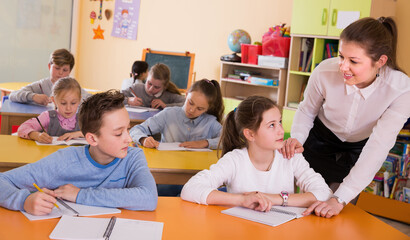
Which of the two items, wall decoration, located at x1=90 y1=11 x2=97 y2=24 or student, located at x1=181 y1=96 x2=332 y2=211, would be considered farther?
wall decoration, located at x1=90 y1=11 x2=97 y2=24

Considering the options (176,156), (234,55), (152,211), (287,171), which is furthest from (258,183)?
(234,55)

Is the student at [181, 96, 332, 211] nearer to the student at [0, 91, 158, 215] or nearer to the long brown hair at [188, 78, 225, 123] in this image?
the student at [0, 91, 158, 215]

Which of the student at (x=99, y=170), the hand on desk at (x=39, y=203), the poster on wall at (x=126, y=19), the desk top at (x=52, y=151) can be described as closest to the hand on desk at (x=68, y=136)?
the desk top at (x=52, y=151)

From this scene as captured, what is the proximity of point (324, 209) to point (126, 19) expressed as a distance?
5.52 m

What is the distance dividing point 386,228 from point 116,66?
5753mm

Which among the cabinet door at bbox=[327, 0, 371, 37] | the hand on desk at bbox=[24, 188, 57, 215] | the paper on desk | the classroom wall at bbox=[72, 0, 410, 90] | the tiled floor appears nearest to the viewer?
the hand on desk at bbox=[24, 188, 57, 215]

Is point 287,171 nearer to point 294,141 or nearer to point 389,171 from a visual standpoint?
point 294,141

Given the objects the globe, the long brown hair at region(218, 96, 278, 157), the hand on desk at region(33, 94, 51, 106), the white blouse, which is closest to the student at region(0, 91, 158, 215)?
the long brown hair at region(218, 96, 278, 157)

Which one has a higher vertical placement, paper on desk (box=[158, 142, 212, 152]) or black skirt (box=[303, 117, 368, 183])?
black skirt (box=[303, 117, 368, 183])

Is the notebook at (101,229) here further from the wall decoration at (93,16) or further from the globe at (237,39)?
the wall decoration at (93,16)

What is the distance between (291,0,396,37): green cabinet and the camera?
4082mm

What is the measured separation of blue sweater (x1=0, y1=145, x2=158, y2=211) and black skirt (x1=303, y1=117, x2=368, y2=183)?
82 centimetres

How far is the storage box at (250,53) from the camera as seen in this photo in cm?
496

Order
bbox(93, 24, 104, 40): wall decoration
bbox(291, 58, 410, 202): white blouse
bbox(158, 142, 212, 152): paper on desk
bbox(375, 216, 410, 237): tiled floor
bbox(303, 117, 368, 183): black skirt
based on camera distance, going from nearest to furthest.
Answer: bbox(291, 58, 410, 202): white blouse, bbox(303, 117, 368, 183): black skirt, bbox(158, 142, 212, 152): paper on desk, bbox(375, 216, 410, 237): tiled floor, bbox(93, 24, 104, 40): wall decoration
